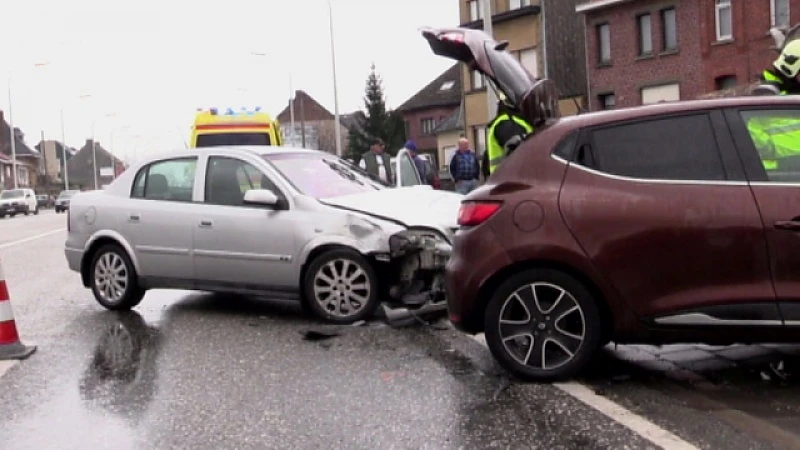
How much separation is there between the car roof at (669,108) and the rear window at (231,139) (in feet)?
42.6

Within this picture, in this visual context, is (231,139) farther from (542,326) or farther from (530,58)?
(530,58)

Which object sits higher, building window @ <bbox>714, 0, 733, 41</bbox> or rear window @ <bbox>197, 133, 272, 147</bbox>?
building window @ <bbox>714, 0, 733, 41</bbox>

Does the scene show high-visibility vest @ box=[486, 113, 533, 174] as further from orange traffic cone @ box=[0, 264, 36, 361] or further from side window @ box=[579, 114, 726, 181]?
orange traffic cone @ box=[0, 264, 36, 361]

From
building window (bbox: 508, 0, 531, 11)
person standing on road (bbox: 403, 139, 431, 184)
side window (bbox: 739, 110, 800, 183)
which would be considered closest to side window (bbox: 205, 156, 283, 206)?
side window (bbox: 739, 110, 800, 183)

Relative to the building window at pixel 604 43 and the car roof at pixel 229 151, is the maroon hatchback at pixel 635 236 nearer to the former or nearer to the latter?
the car roof at pixel 229 151

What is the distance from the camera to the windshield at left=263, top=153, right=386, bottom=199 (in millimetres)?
8500

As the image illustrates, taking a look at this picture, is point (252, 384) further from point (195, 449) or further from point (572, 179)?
point (572, 179)

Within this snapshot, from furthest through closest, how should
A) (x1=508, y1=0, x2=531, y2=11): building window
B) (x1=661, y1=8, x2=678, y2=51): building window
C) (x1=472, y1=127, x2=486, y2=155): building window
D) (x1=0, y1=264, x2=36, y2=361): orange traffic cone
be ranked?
(x1=472, y1=127, x2=486, y2=155): building window → (x1=508, y1=0, x2=531, y2=11): building window → (x1=661, y1=8, x2=678, y2=51): building window → (x1=0, y1=264, x2=36, y2=361): orange traffic cone

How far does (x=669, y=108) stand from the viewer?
5547mm

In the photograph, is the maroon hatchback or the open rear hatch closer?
the maroon hatchback

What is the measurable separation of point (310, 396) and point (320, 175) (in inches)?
140

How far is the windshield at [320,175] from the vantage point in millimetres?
8500

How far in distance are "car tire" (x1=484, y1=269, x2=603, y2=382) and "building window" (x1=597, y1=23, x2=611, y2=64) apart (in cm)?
3338

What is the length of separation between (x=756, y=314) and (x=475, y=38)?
3640 millimetres
